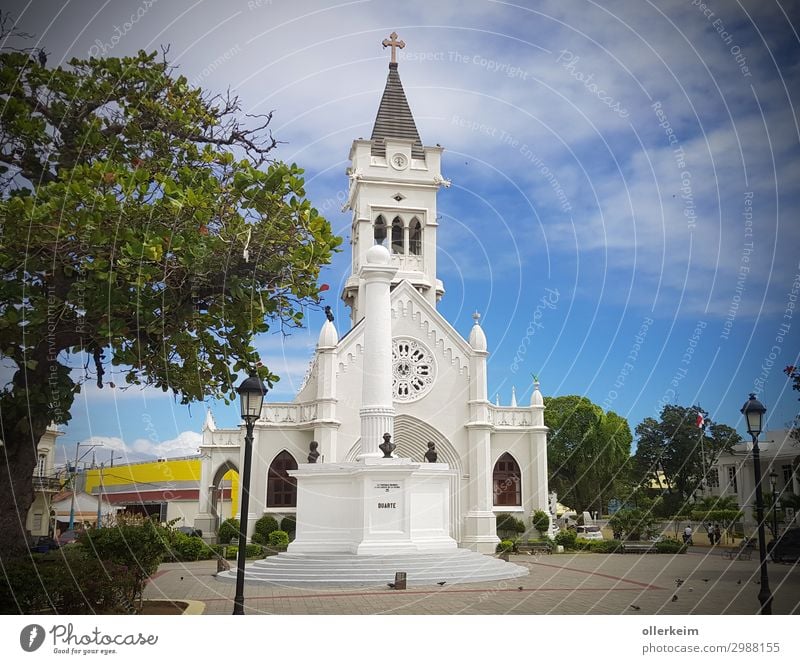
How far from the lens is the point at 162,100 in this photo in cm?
1219

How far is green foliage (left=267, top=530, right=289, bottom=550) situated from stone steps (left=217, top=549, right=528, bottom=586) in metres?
11.0

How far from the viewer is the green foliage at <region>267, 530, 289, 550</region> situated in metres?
30.0

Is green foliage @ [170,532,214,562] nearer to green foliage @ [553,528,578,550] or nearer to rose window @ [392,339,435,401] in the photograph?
rose window @ [392,339,435,401]

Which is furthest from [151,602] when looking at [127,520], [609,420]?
[609,420]

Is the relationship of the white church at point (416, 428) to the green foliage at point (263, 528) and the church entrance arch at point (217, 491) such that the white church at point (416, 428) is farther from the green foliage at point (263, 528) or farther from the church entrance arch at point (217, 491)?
the green foliage at point (263, 528)

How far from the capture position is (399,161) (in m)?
40.6

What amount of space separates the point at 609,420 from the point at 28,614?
172 ft

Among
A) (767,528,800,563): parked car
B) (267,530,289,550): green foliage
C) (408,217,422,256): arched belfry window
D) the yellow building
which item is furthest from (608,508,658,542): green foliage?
the yellow building

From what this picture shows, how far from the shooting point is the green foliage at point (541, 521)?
1331 inches

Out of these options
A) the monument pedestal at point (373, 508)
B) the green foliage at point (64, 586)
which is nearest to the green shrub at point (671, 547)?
the monument pedestal at point (373, 508)

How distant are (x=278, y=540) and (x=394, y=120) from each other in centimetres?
2444

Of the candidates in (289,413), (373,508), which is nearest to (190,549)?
(289,413)

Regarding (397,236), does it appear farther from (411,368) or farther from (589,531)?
(589,531)
